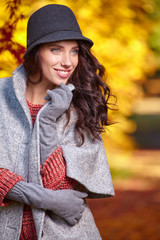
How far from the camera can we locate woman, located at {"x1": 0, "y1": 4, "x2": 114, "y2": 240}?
2.20 meters

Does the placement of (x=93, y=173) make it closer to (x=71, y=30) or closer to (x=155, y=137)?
(x=71, y=30)

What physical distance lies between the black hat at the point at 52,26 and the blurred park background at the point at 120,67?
565mm

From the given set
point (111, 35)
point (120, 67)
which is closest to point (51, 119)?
point (111, 35)

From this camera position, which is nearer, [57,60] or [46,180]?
[46,180]

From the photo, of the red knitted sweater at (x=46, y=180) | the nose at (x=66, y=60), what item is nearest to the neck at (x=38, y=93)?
the nose at (x=66, y=60)

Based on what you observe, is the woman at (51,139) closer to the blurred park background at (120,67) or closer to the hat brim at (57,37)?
the hat brim at (57,37)

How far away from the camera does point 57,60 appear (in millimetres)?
2326

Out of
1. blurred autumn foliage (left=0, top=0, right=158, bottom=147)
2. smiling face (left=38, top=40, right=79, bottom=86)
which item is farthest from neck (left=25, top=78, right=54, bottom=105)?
blurred autumn foliage (left=0, top=0, right=158, bottom=147)

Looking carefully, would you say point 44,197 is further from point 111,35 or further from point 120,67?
point 120,67

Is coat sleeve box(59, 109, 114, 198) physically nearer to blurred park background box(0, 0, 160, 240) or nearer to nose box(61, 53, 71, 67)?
nose box(61, 53, 71, 67)

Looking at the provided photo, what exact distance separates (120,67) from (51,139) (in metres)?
3.13

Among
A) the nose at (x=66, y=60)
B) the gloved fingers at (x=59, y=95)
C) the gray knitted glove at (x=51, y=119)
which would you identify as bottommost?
the gray knitted glove at (x=51, y=119)

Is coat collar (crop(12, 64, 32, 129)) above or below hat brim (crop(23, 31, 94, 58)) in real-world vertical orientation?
below

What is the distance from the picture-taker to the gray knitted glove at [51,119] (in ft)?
7.34
